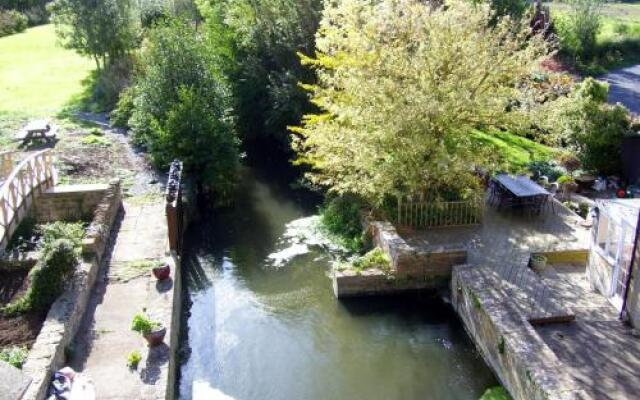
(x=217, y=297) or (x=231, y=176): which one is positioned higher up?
(x=231, y=176)

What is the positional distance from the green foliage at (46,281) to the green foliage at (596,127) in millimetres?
15992

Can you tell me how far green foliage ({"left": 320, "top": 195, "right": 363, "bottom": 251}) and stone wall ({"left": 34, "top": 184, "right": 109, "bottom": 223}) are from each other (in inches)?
277

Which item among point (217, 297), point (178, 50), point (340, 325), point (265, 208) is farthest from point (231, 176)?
point (340, 325)

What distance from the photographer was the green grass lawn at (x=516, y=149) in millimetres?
23016

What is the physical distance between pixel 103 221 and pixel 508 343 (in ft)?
35.4

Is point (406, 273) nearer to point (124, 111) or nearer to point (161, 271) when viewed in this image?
point (161, 271)

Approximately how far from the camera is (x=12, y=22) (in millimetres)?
45312

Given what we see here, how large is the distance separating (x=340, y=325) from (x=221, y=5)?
60.9 ft

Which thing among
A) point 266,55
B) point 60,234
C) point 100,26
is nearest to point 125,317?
point 60,234

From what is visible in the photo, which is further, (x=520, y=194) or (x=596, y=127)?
(x=596, y=127)

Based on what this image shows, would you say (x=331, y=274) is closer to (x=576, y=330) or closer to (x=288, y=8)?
(x=576, y=330)

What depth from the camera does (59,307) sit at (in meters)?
12.7

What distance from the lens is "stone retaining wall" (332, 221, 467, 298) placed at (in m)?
16.1

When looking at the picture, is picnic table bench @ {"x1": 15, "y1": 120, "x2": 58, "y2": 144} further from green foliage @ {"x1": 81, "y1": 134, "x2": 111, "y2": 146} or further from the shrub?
the shrub
